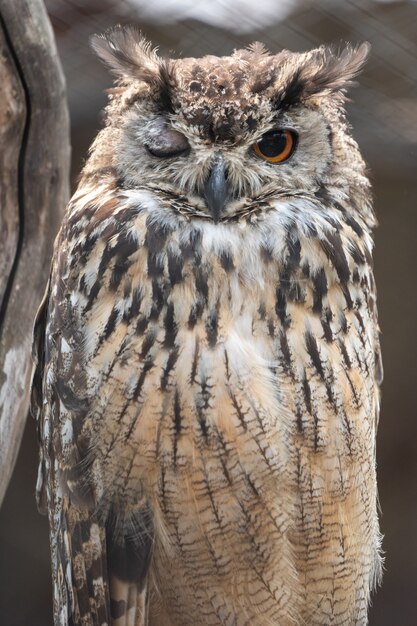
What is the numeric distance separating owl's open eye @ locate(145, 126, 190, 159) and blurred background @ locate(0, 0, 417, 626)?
1055 mm

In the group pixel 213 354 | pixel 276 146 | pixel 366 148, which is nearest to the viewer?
pixel 213 354

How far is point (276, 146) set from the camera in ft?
5.29

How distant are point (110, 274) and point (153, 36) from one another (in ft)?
4.64

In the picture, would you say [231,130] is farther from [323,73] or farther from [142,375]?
[142,375]

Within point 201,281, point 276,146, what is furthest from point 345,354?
point 276,146

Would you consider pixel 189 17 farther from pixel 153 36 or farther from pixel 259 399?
pixel 259 399

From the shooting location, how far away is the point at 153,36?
2.74 meters

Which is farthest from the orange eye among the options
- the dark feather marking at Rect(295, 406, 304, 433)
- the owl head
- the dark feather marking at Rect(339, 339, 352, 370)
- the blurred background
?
the blurred background

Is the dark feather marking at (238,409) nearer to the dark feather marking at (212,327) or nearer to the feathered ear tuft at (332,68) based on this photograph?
the dark feather marking at (212,327)

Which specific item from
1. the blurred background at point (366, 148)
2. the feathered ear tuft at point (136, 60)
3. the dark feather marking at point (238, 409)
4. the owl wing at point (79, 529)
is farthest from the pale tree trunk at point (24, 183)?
the blurred background at point (366, 148)

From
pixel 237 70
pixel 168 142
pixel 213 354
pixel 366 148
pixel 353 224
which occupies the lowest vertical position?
pixel 213 354

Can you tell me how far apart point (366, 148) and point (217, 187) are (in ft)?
5.42

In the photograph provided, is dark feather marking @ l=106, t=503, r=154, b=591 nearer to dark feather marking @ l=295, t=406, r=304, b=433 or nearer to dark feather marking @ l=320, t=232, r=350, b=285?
dark feather marking @ l=295, t=406, r=304, b=433

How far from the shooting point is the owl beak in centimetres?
155
